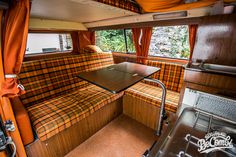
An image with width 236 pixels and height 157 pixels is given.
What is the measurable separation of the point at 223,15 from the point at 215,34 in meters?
0.22

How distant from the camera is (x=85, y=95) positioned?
81.4 inches

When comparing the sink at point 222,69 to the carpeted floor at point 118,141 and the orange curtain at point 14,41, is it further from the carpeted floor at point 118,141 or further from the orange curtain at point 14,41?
the orange curtain at point 14,41

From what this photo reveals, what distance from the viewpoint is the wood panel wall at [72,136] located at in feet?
4.63

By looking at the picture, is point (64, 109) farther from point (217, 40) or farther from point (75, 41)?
point (75, 41)

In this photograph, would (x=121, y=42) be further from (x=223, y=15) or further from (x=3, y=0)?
(x=3, y=0)

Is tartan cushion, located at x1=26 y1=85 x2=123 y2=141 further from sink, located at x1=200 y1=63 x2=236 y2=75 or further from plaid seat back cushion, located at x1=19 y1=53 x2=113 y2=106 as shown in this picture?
sink, located at x1=200 y1=63 x2=236 y2=75

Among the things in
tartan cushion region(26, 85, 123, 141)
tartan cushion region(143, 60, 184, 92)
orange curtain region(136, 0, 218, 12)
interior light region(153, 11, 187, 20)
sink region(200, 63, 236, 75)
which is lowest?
tartan cushion region(26, 85, 123, 141)

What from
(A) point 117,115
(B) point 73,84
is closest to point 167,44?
(A) point 117,115

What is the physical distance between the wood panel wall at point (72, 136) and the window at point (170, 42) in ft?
4.92

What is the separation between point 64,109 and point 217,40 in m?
2.12

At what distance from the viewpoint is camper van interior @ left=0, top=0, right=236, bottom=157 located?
82cm

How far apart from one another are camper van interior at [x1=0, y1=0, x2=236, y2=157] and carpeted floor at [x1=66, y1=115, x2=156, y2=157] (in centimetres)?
1

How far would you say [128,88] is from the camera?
2.06m

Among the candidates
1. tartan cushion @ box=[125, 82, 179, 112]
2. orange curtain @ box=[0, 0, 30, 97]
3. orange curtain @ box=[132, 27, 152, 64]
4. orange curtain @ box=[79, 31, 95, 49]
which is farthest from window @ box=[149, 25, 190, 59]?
orange curtain @ box=[0, 0, 30, 97]
